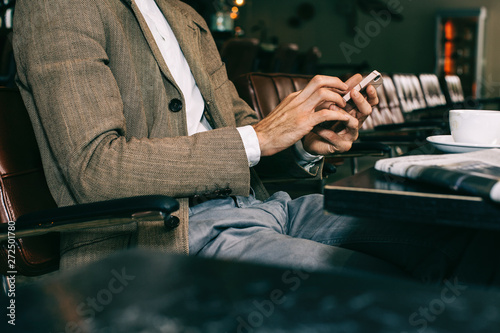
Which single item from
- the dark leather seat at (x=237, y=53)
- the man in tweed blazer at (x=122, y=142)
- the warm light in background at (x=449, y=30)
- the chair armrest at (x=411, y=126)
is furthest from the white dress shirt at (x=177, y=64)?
the warm light in background at (x=449, y=30)

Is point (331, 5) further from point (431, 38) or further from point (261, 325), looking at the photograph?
point (261, 325)

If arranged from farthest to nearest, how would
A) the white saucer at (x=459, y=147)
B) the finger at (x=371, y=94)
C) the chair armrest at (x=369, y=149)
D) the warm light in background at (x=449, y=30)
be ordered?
1. the warm light in background at (x=449, y=30)
2. the chair armrest at (x=369, y=149)
3. the finger at (x=371, y=94)
4. the white saucer at (x=459, y=147)

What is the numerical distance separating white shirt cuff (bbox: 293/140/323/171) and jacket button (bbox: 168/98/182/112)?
333 mm

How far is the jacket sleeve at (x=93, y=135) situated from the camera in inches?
32.3

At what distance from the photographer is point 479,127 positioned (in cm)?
73

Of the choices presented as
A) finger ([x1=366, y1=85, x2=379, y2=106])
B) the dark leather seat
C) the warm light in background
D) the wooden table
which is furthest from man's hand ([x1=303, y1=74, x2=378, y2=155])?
the warm light in background

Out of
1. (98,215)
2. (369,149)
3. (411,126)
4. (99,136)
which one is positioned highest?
(99,136)

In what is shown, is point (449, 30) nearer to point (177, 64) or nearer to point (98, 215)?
point (177, 64)

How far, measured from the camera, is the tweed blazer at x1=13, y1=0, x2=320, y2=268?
82 cm

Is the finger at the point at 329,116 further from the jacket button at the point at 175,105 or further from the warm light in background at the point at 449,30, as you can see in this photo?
the warm light in background at the point at 449,30

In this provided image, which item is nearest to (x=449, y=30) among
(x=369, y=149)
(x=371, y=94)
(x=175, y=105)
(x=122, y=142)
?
(x=369, y=149)

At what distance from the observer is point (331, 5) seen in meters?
11.3

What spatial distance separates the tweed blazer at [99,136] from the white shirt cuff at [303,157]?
1.16 ft

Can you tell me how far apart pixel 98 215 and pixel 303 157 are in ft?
2.03
